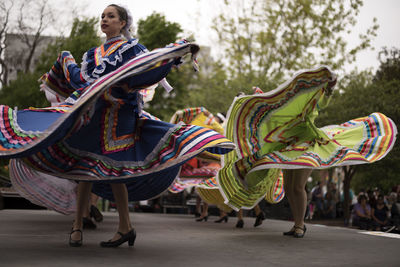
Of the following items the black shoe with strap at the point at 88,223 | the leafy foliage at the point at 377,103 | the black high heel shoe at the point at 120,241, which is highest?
the leafy foliage at the point at 377,103


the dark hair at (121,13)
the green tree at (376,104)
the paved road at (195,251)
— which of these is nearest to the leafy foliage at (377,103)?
the green tree at (376,104)

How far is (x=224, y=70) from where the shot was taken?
798 inches

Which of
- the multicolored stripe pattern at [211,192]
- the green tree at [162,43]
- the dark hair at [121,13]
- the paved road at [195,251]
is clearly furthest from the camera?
the green tree at [162,43]

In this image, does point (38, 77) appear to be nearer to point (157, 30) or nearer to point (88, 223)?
point (157, 30)

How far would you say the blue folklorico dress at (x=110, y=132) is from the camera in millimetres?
2762

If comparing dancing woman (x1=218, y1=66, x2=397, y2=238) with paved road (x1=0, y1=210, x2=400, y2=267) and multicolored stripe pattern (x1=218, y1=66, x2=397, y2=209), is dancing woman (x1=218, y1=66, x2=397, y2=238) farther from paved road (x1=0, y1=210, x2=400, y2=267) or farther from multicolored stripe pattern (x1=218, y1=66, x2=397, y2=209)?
paved road (x1=0, y1=210, x2=400, y2=267)

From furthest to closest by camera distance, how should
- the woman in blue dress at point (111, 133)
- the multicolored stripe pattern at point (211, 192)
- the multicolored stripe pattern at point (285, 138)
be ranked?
the multicolored stripe pattern at point (211, 192) → the multicolored stripe pattern at point (285, 138) → the woman in blue dress at point (111, 133)

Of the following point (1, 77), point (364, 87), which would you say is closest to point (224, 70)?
point (364, 87)

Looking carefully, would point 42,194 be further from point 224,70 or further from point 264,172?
point 224,70

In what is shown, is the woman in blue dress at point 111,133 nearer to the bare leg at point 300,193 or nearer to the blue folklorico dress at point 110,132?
the blue folklorico dress at point 110,132

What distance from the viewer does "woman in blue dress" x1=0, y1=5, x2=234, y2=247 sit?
2.78 metres

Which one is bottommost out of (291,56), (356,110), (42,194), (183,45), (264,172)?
(42,194)

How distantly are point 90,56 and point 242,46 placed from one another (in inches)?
679

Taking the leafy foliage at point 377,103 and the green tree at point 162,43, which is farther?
the green tree at point 162,43
